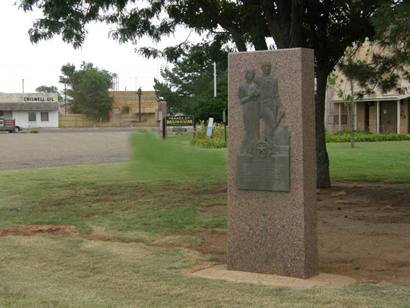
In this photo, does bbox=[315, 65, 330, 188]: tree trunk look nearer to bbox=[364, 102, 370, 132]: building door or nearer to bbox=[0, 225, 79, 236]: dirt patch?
bbox=[0, 225, 79, 236]: dirt patch

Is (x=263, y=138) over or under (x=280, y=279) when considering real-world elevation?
over

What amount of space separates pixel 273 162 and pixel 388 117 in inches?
1657

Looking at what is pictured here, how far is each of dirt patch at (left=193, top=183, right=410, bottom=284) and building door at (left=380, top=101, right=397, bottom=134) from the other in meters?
34.0

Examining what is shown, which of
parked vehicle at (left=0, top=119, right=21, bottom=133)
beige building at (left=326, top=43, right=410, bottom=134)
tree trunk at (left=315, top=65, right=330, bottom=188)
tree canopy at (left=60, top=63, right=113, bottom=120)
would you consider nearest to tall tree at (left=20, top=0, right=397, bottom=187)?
tree trunk at (left=315, top=65, right=330, bottom=188)

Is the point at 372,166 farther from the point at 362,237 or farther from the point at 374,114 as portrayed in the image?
the point at 374,114

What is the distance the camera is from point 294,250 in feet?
22.3

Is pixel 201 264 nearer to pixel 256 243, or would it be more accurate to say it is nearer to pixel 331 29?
pixel 256 243

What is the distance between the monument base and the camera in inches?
256

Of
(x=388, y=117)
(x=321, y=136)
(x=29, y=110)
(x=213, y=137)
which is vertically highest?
(x=29, y=110)

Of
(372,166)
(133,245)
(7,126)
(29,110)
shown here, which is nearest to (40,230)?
(133,245)

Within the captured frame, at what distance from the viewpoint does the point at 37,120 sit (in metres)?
81.3

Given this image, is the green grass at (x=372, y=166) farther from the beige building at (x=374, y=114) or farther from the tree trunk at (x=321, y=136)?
the beige building at (x=374, y=114)

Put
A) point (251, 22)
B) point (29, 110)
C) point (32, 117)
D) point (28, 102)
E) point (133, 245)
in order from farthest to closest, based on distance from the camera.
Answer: point (28, 102) < point (32, 117) < point (29, 110) < point (251, 22) < point (133, 245)

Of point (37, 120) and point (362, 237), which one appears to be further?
point (37, 120)
